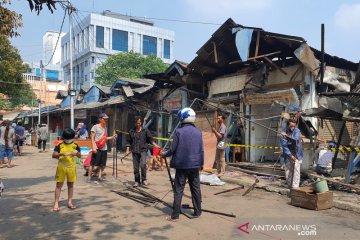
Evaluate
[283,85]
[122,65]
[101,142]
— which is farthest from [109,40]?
[101,142]

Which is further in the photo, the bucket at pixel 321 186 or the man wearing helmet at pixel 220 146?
the man wearing helmet at pixel 220 146

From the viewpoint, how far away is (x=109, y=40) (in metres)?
81.9

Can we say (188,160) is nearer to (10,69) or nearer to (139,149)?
(139,149)

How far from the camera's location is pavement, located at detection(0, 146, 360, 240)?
5.27 m

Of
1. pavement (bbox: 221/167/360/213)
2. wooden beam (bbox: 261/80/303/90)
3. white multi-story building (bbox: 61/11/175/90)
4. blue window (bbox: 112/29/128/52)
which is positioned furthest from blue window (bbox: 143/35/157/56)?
pavement (bbox: 221/167/360/213)

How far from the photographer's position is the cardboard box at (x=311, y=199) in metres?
6.93

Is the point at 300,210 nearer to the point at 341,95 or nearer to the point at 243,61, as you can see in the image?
the point at 341,95

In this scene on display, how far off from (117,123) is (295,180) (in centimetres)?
1690

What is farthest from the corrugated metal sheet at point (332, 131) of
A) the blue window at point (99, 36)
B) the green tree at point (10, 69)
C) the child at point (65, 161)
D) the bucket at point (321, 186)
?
the blue window at point (99, 36)

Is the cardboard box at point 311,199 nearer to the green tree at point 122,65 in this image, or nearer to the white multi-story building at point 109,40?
the green tree at point 122,65

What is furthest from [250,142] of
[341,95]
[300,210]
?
[300,210]

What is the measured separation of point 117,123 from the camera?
23734 millimetres

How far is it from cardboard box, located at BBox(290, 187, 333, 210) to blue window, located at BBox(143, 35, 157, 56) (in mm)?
82708

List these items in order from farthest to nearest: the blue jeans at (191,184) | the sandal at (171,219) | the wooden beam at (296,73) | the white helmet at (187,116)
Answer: the wooden beam at (296,73) → the white helmet at (187,116) → the blue jeans at (191,184) → the sandal at (171,219)
